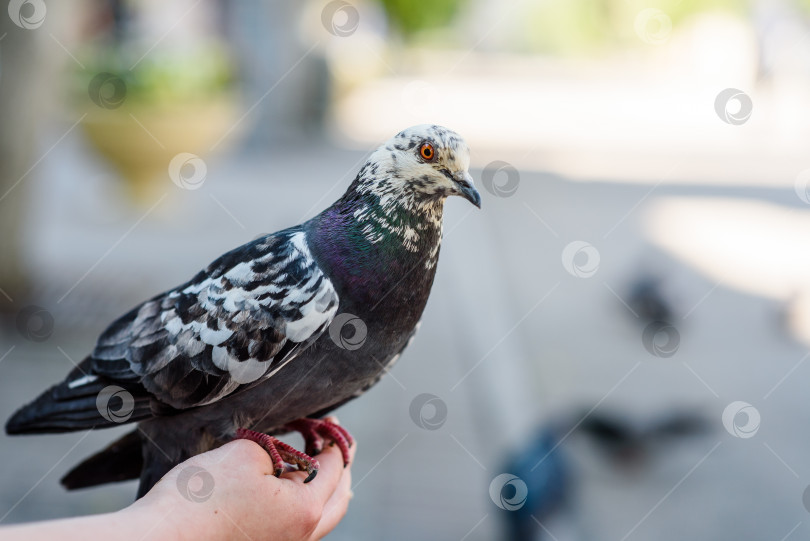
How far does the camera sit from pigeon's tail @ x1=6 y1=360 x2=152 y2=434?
215 cm

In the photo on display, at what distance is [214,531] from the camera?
1972 millimetres

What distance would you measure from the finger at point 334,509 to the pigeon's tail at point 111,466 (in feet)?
2.02

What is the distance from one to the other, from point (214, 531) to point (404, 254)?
33.4 inches

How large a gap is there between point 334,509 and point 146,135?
24.1ft

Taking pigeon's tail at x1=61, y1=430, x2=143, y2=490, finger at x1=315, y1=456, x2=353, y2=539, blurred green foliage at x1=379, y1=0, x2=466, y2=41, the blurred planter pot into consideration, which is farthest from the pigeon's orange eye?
blurred green foliage at x1=379, y1=0, x2=466, y2=41

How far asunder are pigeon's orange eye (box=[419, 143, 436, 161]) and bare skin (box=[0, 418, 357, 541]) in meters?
0.87

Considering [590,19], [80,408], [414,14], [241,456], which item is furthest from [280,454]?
[590,19]

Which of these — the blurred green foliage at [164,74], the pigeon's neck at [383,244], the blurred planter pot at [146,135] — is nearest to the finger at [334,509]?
the pigeon's neck at [383,244]

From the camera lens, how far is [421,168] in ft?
6.22

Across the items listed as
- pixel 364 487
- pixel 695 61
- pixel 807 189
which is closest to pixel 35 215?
pixel 364 487

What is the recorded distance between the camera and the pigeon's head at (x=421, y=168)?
1.86m

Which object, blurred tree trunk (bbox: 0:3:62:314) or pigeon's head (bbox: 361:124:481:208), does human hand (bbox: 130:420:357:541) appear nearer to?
pigeon's head (bbox: 361:124:481:208)

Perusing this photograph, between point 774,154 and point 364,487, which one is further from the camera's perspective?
point 774,154

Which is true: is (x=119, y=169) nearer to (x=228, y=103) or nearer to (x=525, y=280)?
(x=228, y=103)
